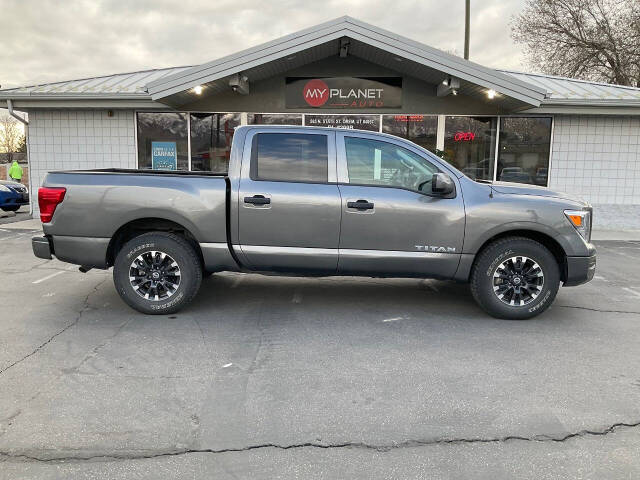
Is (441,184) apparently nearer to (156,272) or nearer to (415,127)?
(156,272)

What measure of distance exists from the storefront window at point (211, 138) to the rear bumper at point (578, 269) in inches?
358

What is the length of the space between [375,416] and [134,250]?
10.6ft

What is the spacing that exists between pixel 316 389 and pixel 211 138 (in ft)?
32.9

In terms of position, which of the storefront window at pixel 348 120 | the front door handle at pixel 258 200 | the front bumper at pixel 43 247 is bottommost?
the front bumper at pixel 43 247

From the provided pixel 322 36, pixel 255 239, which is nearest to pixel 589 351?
pixel 255 239

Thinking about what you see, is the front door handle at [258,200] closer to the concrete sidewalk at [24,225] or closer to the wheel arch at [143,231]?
the wheel arch at [143,231]

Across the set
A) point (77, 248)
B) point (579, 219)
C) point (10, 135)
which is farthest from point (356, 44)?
point (10, 135)

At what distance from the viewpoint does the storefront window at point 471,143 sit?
40.9ft

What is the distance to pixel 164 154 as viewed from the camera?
12.8 metres

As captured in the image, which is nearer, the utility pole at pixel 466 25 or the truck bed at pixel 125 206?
the truck bed at pixel 125 206

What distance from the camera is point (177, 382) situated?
3793mm

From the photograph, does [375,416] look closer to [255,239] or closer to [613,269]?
[255,239]

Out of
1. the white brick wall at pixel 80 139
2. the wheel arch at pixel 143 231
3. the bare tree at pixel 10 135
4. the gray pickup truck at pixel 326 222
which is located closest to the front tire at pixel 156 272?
the gray pickup truck at pixel 326 222

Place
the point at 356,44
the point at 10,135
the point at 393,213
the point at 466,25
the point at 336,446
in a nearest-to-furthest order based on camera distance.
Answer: the point at 336,446
the point at 393,213
the point at 356,44
the point at 466,25
the point at 10,135
